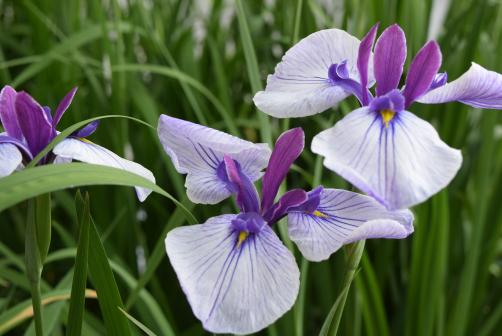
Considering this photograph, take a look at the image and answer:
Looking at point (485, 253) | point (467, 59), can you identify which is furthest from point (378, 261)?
point (467, 59)

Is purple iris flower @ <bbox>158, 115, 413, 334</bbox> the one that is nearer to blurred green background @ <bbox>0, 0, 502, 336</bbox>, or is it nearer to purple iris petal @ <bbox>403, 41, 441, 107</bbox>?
purple iris petal @ <bbox>403, 41, 441, 107</bbox>

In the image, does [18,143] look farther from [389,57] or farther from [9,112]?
[389,57]

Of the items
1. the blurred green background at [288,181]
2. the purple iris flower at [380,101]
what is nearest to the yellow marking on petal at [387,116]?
the purple iris flower at [380,101]

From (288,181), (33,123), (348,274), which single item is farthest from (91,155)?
(288,181)

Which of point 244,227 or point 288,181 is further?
point 288,181

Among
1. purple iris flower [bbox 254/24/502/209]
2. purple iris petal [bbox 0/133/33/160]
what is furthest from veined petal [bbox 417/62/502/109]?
purple iris petal [bbox 0/133/33/160]

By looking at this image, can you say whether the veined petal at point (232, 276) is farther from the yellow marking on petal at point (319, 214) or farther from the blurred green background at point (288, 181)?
the blurred green background at point (288, 181)
